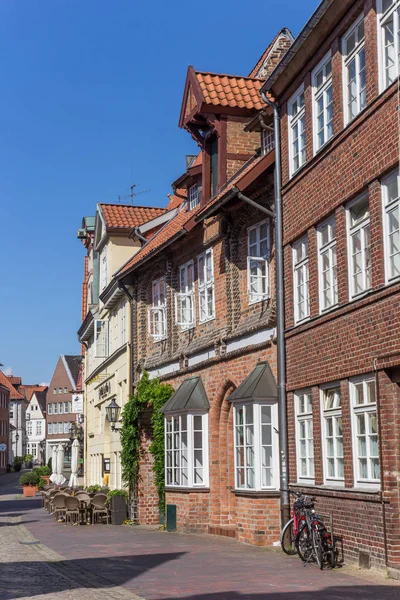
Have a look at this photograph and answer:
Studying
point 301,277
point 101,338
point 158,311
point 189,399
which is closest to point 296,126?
point 301,277

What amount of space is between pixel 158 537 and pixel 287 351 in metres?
6.24

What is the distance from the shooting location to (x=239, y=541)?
19.3m

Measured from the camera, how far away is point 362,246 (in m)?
14.5

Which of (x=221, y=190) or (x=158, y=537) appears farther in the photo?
(x=221, y=190)

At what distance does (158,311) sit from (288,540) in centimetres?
1147

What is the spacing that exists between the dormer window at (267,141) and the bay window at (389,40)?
655 cm

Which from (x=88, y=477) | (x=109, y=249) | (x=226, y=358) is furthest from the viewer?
(x=88, y=477)

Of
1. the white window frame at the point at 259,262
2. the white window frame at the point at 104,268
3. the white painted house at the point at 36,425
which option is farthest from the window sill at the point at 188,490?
the white painted house at the point at 36,425

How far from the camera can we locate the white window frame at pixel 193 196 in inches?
1025

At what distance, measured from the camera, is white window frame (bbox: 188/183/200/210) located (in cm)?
2602

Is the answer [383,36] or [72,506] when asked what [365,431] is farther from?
[72,506]

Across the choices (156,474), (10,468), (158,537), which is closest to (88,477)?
(156,474)

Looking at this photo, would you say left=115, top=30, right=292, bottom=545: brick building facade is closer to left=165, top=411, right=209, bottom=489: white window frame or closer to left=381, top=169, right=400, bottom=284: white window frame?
left=165, top=411, right=209, bottom=489: white window frame

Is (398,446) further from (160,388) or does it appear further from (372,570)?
(160,388)
